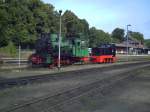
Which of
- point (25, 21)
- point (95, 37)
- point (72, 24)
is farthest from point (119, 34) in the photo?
point (25, 21)

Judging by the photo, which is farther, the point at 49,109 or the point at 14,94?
the point at 14,94

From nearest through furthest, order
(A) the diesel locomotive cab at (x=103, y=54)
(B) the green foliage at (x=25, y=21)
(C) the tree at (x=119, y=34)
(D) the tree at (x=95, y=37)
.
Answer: (A) the diesel locomotive cab at (x=103, y=54)
(B) the green foliage at (x=25, y=21)
(D) the tree at (x=95, y=37)
(C) the tree at (x=119, y=34)

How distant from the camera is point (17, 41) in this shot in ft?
224

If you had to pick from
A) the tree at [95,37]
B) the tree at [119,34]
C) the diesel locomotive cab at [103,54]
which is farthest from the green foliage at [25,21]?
the tree at [119,34]

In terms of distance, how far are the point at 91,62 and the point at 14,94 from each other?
37.6 m

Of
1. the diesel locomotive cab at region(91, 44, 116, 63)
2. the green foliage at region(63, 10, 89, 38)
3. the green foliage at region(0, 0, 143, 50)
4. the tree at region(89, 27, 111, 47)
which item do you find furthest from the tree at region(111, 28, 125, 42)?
the diesel locomotive cab at region(91, 44, 116, 63)

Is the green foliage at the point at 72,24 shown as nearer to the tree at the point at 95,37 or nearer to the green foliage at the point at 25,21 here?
the green foliage at the point at 25,21

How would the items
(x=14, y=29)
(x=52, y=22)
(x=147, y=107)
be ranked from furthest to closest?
1. (x=52, y=22)
2. (x=14, y=29)
3. (x=147, y=107)

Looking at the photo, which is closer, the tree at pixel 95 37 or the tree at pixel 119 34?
the tree at pixel 95 37

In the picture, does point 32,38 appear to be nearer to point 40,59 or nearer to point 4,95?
point 40,59

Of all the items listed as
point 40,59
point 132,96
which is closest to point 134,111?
point 132,96

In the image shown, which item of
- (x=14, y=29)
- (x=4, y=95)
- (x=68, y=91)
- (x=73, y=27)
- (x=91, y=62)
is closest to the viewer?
→ (x=4, y=95)

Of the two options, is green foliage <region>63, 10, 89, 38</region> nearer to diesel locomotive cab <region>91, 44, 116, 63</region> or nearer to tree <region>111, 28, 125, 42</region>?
diesel locomotive cab <region>91, 44, 116, 63</region>

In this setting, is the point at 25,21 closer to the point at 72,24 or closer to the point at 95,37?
the point at 72,24
